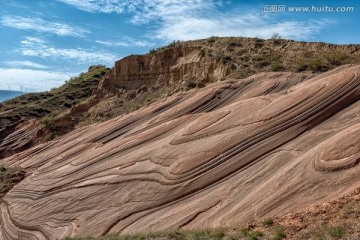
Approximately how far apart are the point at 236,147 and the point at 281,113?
5.86 ft

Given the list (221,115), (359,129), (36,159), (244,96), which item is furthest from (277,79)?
(36,159)

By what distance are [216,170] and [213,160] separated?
512mm

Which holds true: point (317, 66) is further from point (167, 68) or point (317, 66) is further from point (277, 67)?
point (167, 68)

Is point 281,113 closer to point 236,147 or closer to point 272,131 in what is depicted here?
point 272,131

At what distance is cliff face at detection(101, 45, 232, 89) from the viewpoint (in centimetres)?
2878

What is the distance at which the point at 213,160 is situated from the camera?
12703mm

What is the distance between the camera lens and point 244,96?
19.0m

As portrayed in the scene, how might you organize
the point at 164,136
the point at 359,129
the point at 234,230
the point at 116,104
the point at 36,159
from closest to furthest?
the point at 234,230
the point at 359,129
the point at 164,136
the point at 36,159
the point at 116,104

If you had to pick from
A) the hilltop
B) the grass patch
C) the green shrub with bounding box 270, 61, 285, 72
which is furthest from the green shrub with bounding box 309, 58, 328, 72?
the grass patch

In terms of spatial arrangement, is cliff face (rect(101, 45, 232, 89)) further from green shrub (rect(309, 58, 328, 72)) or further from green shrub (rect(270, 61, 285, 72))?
green shrub (rect(309, 58, 328, 72))

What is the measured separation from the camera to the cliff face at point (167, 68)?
2878cm

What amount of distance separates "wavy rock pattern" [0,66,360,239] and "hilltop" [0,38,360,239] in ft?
0.12

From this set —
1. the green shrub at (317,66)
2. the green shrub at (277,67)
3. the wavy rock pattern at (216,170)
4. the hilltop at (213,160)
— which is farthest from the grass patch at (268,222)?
the green shrub at (277,67)

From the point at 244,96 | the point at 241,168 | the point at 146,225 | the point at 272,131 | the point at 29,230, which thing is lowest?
the point at 29,230
